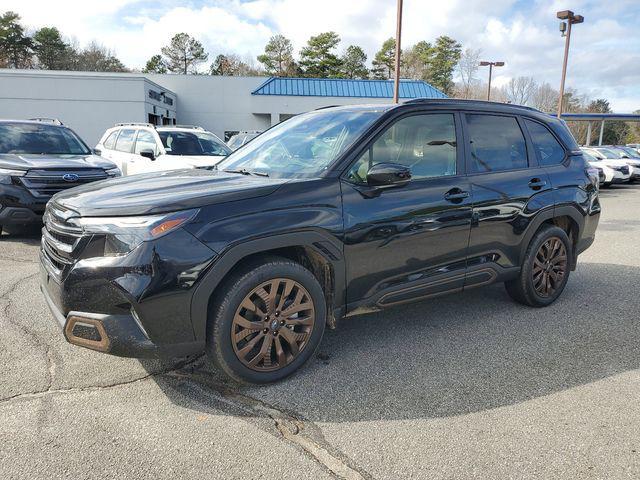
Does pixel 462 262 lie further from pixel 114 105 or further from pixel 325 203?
pixel 114 105

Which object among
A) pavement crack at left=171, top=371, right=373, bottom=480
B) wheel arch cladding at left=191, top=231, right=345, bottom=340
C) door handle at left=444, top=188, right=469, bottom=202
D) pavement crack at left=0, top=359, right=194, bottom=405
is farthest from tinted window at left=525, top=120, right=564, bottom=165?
pavement crack at left=0, top=359, right=194, bottom=405

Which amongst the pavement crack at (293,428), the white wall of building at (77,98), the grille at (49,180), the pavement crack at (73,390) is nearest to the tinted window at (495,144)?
the pavement crack at (293,428)

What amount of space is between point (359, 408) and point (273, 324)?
74 centimetres

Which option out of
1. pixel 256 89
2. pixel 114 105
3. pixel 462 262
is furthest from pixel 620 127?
pixel 462 262

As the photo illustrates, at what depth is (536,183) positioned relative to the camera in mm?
4402

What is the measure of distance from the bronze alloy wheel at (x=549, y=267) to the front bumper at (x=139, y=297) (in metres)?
3.26

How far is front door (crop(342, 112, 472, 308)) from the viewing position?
333 cm

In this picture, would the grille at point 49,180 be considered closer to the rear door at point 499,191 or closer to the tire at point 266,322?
the tire at point 266,322

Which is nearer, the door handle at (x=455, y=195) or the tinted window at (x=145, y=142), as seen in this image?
the door handle at (x=455, y=195)

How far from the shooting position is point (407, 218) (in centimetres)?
350

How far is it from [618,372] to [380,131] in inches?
95.1

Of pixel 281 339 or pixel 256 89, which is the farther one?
pixel 256 89

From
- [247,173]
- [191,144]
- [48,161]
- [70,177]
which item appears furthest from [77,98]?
[247,173]

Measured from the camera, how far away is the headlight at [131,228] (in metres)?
2.67
